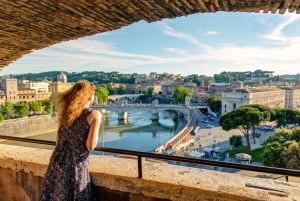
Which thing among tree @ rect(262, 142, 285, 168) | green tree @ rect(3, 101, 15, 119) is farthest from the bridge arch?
tree @ rect(262, 142, 285, 168)

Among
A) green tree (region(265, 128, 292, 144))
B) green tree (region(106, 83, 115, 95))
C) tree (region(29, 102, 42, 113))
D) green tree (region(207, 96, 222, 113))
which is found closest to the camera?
green tree (region(265, 128, 292, 144))

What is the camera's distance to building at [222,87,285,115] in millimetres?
41219

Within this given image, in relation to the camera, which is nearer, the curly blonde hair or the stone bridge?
the curly blonde hair

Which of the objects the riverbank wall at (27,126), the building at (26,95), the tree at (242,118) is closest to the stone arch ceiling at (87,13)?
the tree at (242,118)

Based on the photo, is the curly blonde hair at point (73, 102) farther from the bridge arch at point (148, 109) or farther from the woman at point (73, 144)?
the bridge arch at point (148, 109)

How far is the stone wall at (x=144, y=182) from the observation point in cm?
169

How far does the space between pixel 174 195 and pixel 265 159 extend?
15031mm

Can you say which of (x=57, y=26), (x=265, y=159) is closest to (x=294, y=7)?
(x=57, y=26)

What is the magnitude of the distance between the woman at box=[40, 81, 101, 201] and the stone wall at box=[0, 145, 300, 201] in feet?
0.80

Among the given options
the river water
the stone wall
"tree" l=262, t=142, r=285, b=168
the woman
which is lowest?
the river water

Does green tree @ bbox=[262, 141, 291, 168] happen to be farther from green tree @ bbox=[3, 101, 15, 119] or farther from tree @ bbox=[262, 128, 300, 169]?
green tree @ bbox=[3, 101, 15, 119]

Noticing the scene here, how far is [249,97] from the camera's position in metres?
41.1

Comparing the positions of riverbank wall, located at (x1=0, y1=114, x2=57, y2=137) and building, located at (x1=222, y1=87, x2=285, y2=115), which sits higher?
building, located at (x1=222, y1=87, x2=285, y2=115)

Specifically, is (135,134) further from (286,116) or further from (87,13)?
(87,13)
